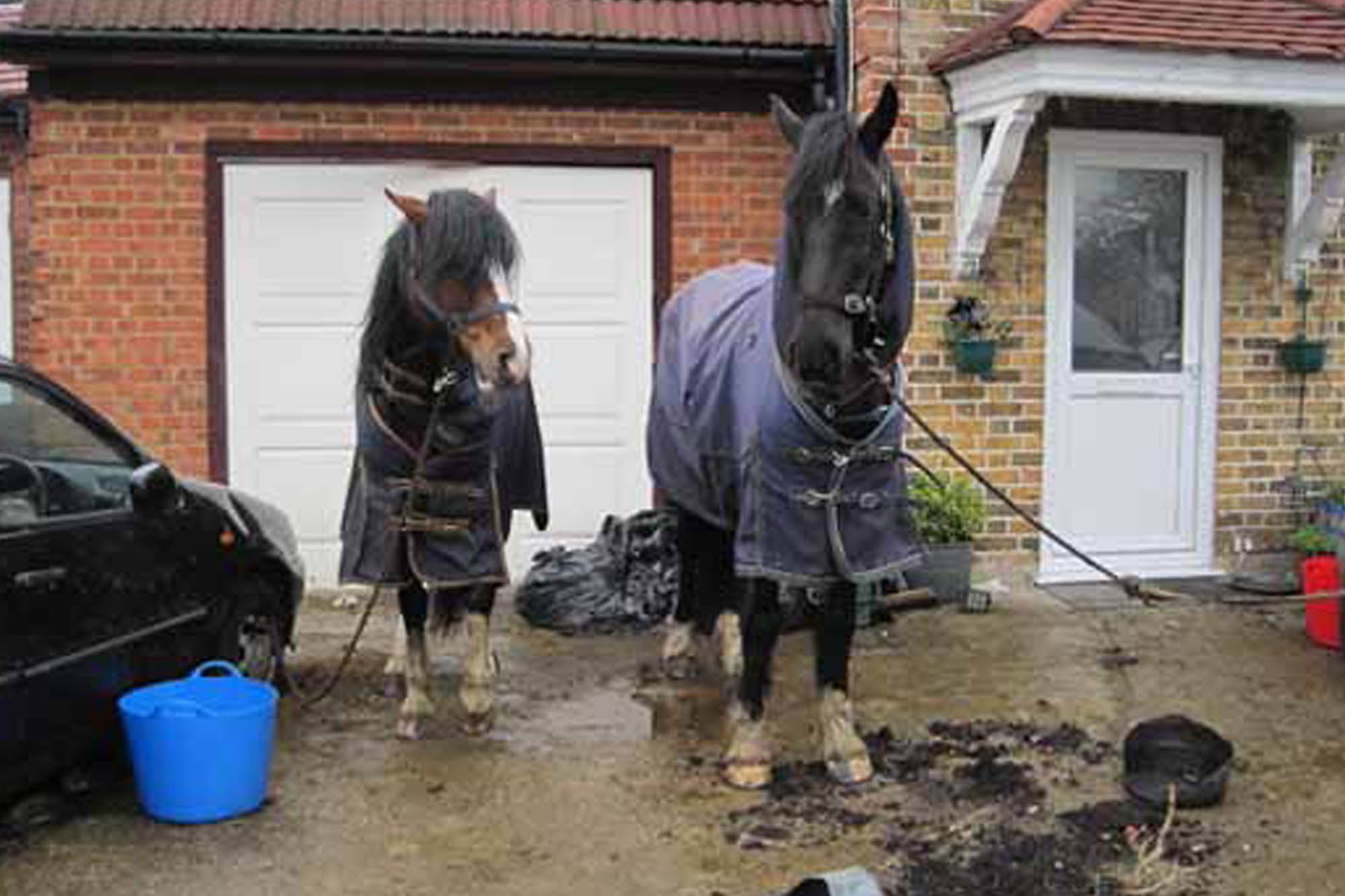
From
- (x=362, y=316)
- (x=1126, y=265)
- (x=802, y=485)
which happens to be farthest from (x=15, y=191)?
(x=802, y=485)

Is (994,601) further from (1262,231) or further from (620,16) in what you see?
(620,16)

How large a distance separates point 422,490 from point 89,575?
1.18m

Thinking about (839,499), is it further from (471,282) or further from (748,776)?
(471,282)

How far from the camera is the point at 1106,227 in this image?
805 centimetres

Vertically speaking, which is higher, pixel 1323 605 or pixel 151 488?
pixel 151 488

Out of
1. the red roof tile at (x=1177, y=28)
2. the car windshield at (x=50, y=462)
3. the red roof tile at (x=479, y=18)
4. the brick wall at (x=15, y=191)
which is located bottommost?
the car windshield at (x=50, y=462)

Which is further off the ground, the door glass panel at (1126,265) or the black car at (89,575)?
the door glass panel at (1126,265)

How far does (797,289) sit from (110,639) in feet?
7.91

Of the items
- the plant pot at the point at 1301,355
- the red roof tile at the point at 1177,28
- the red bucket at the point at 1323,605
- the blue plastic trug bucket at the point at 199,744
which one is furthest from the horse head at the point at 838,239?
the plant pot at the point at 1301,355

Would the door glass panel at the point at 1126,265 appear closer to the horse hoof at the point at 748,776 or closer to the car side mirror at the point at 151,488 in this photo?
the horse hoof at the point at 748,776

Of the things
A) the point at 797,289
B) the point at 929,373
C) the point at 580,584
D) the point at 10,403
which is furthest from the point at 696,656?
the point at 10,403

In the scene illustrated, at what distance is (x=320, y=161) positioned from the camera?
26.8ft

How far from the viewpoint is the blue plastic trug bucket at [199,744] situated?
4.54 meters

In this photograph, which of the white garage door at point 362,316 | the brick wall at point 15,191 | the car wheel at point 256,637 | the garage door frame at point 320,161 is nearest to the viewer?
the car wheel at point 256,637
